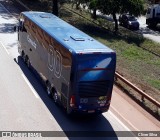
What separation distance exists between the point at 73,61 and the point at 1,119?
4500 millimetres

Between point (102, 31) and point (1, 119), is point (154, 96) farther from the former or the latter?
point (102, 31)

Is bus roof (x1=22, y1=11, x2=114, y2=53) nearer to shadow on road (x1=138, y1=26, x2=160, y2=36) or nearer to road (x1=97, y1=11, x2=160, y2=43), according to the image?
road (x1=97, y1=11, x2=160, y2=43)

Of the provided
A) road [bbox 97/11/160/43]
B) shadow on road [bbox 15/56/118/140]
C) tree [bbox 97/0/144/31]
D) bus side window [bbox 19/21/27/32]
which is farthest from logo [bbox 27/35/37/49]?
road [bbox 97/11/160/43]

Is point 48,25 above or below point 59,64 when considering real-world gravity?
above

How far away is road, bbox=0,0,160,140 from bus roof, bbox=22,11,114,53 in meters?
3.53

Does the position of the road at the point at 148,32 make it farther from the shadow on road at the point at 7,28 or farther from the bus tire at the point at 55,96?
the bus tire at the point at 55,96

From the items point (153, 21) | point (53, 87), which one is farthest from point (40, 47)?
point (153, 21)

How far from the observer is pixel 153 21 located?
49781 millimetres

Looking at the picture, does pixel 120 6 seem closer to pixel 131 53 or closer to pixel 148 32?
pixel 131 53

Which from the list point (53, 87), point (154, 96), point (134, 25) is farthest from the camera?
point (134, 25)

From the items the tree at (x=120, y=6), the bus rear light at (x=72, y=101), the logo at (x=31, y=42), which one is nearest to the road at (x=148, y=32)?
the tree at (x=120, y=6)

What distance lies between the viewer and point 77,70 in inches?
601

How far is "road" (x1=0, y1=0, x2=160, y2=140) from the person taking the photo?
53.0ft

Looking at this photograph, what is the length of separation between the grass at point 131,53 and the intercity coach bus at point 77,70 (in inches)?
203
